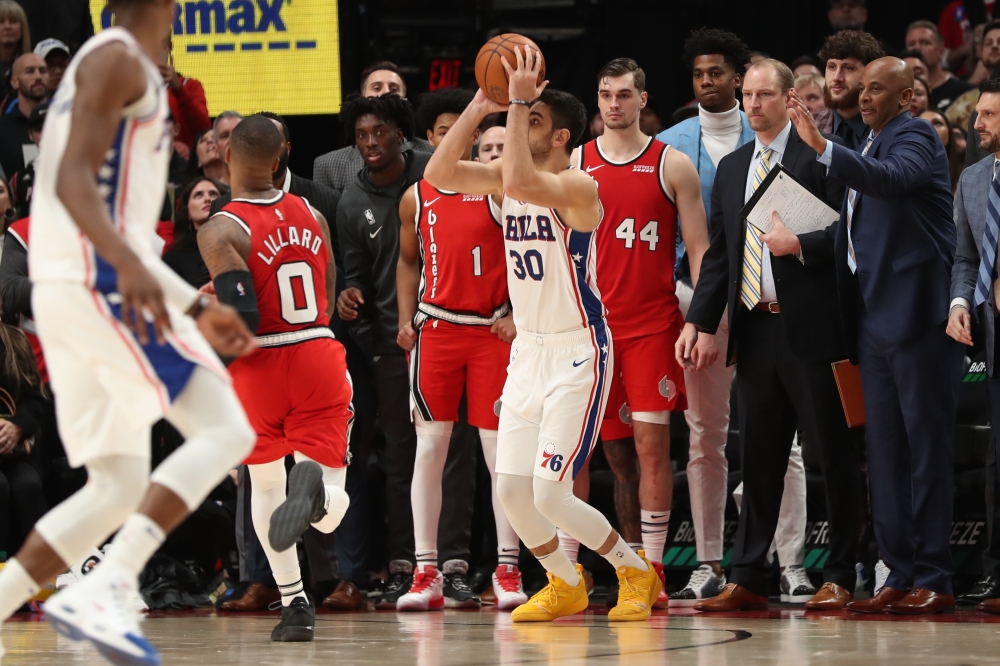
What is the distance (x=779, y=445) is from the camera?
6.66m

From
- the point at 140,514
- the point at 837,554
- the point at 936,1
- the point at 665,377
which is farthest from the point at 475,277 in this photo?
the point at 936,1

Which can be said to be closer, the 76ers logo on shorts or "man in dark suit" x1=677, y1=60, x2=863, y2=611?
the 76ers logo on shorts

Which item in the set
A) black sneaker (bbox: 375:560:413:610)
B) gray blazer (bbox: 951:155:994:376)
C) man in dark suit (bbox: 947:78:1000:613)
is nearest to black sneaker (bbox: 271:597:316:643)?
black sneaker (bbox: 375:560:413:610)

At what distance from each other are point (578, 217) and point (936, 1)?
22.9ft

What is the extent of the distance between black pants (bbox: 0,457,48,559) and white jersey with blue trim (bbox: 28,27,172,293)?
392 centimetres

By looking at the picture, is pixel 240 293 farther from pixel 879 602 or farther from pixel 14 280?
pixel 879 602

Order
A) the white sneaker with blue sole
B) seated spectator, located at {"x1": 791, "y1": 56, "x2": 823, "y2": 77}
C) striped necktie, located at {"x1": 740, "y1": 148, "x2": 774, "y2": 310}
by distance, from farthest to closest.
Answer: seated spectator, located at {"x1": 791, "y1": 56, "x2": 823, "y2": 77} < striped necktie, located at {"x1": 740, "y1": 148, "x2": 774, "y2": 310} < the white sneaker with blue sole

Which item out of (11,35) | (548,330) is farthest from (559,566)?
(11,35)

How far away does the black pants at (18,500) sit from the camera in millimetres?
7398

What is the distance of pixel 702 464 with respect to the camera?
7082 mm

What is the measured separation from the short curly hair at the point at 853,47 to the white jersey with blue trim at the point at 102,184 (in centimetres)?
420

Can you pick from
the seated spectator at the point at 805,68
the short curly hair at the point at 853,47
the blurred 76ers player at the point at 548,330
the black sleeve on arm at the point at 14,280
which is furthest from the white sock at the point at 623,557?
the black sleeve on arm at the point at 14,280

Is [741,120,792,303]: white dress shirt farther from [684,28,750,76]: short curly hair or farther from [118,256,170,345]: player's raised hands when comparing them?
[118,256,170,345]: player's raised hands

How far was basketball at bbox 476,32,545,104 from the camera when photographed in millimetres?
5824
